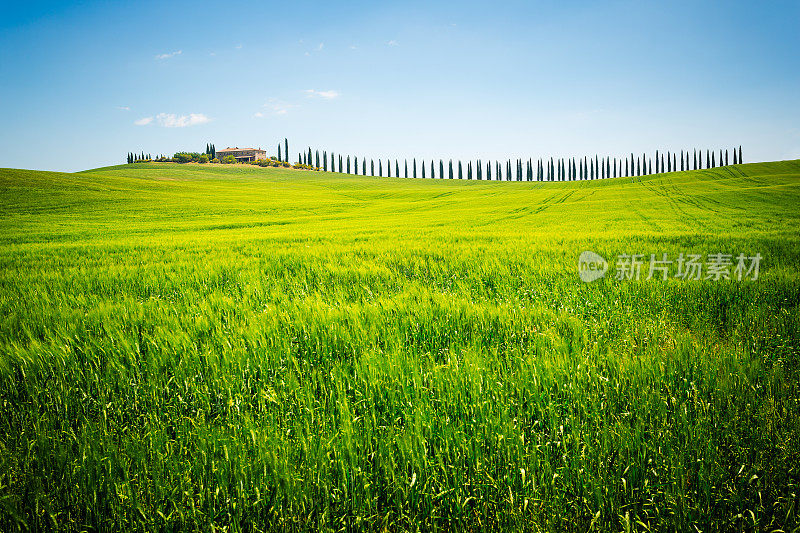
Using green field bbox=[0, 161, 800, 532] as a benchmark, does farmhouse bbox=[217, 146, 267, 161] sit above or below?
above

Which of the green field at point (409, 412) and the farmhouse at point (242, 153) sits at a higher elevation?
the farmhouse at point (242, 153)

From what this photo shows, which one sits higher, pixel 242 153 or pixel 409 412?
pixel 242 153

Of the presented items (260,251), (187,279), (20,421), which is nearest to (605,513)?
(20,421)

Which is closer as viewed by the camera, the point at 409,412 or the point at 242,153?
the point at 409,412

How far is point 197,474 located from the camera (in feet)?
5.86

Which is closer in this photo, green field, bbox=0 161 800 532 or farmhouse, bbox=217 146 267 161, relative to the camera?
green field, bbox=0 161 800 532

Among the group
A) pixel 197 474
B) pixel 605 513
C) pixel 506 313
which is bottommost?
pixel 605 513

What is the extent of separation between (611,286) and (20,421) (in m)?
6.68

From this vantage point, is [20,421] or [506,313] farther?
[506,313]

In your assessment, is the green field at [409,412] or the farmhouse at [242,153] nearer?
the green field at [409,412]

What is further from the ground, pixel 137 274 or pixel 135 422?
pixel 137 274

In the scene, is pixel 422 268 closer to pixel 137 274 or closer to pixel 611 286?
pixel 611 286

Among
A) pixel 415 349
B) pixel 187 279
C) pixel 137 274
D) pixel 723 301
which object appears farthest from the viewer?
pixel 137 274

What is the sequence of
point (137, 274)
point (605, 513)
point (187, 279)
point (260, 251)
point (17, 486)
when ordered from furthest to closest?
point (260, 251) → point (137, 274) → point (187, 279) → point (17, 486) → point (605, 513)
